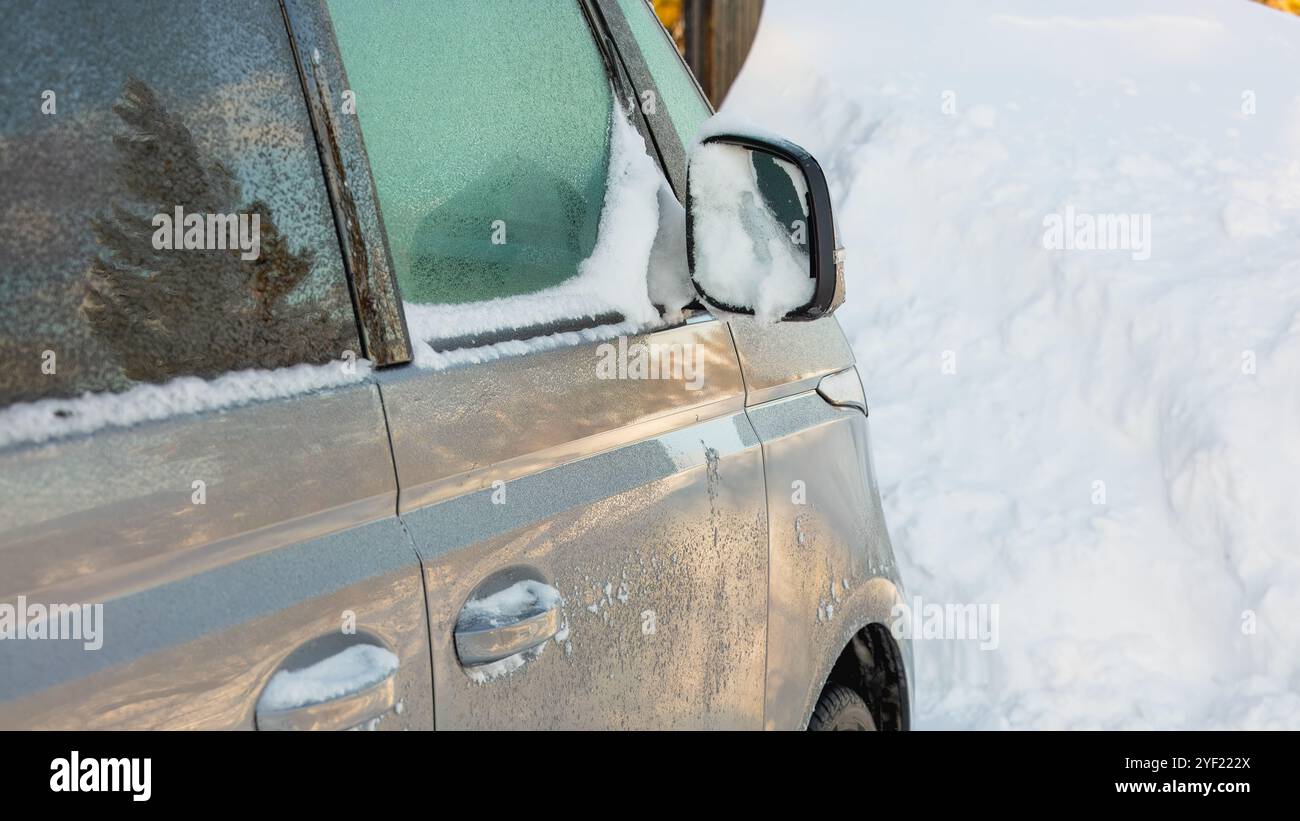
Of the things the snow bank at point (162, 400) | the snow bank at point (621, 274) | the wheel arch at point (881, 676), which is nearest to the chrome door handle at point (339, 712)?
the snow bank at point (162, 400)

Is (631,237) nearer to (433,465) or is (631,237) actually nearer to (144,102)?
(433,465)

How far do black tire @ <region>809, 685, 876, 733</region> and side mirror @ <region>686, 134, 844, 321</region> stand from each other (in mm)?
953

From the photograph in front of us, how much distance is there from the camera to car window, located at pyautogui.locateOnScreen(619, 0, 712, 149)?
2.33 meters

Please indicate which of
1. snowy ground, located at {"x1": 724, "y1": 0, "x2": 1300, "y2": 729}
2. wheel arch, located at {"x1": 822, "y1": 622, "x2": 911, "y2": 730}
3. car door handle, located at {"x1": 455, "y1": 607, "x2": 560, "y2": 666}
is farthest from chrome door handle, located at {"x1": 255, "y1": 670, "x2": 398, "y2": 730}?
snowy ground, located at {"x1": 724, "y1": 0, "x2": 1300, "y2": 729}

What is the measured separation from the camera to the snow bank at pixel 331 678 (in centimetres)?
129

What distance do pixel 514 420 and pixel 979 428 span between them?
4.96 meters

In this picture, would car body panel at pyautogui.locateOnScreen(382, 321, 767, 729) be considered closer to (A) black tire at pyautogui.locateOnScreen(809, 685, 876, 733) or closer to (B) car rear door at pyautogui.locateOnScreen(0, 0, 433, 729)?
(B) car rear door at pyautogui.locateOnScreen(0, 0, 433, 729)

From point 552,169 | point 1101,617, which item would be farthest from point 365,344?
point 1101,617

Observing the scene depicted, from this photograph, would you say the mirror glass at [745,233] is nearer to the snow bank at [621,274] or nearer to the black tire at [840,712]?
the snow bank at [621,274]

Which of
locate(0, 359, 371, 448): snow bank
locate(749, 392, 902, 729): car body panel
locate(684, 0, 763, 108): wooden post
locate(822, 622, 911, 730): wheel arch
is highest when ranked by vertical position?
locate(684, 0, 763, 108): wooden post

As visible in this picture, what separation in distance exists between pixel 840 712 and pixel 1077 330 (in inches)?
177

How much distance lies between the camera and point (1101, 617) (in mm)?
5176

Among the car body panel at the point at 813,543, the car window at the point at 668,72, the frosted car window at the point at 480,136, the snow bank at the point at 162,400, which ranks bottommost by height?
the car body panel at the point at 813,543

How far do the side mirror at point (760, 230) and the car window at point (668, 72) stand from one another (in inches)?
12.4
